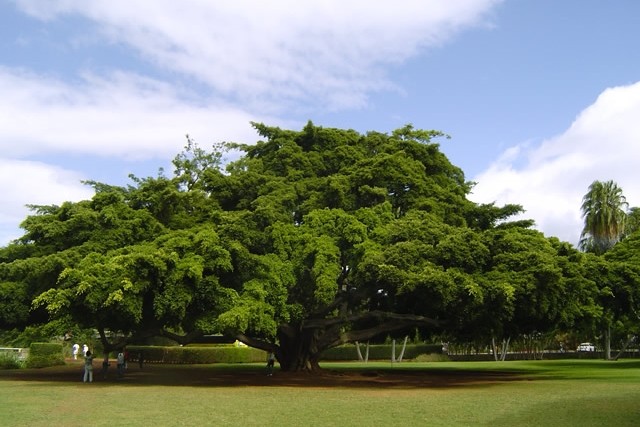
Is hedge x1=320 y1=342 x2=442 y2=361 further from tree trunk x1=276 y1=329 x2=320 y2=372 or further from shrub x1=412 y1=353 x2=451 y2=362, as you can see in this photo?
tree trunk x1=276 y1=329 x2=320 y2=372

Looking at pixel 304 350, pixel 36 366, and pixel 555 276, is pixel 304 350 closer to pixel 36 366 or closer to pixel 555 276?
pixel 555 276

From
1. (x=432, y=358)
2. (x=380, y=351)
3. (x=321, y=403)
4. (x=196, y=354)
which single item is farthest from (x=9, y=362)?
(x=432, y=358)

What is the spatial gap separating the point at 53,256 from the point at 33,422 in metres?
12.5

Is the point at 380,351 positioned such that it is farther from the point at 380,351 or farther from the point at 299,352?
the point at 299,352

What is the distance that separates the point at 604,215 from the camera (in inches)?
1886

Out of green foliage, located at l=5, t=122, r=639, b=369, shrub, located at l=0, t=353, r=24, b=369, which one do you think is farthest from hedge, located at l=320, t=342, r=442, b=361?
shrub, located at l=0, t=353, r=24, b=369

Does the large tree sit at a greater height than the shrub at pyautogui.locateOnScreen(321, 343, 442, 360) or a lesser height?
greater

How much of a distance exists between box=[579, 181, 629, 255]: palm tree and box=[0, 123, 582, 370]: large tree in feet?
68.4

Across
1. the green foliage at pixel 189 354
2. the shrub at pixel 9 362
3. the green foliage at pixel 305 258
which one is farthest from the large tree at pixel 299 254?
the green foliage at pixel 189 354

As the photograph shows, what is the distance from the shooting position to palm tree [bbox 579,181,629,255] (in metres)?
47.9

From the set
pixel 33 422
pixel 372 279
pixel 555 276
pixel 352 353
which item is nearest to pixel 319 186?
pixel 372 279

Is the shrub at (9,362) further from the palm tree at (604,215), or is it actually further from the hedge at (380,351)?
the palm tree at (604,215)

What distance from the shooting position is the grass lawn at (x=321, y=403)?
43.9 ft

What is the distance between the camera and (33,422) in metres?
13.1
